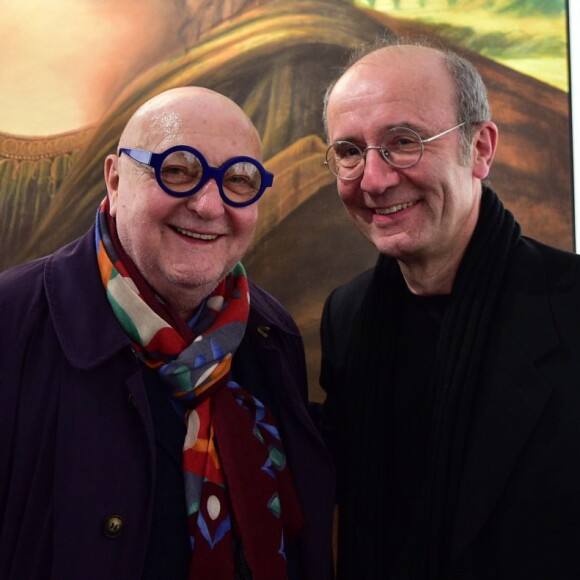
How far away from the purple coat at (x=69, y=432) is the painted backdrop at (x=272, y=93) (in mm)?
1080

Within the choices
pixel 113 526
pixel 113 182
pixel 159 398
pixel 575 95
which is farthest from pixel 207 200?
pixel 575 95

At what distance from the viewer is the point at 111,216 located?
155cm

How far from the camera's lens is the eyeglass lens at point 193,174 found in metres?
1.41

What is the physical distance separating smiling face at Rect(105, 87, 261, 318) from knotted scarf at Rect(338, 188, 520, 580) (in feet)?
2.07

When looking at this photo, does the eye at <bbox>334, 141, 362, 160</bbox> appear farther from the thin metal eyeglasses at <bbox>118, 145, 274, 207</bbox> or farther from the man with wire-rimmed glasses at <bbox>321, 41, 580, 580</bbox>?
the thin metal eyeglasses at <bbox>118, 145, 274, 207</bbox>

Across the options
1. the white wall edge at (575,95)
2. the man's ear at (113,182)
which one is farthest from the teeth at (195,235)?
the white wall edge at (575,95)

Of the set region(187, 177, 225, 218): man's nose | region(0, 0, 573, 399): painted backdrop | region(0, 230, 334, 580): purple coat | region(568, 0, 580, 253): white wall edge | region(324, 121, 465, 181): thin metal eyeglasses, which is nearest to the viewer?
region(0, 230, 334, 580): purple coat

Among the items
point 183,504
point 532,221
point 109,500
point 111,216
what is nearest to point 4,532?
point 109,500

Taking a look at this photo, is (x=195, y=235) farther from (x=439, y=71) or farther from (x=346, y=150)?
(x=439, y=71)

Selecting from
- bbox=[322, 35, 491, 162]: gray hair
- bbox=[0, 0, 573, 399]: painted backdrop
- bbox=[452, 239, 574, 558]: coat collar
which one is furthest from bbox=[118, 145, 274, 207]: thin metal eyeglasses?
bbox=[0, 0, 573, 399]: painted backdrop

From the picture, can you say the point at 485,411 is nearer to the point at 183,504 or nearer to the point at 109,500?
the point at 183,504

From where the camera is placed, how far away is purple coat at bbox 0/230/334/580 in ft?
3.95

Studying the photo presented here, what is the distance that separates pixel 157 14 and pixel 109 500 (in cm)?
201

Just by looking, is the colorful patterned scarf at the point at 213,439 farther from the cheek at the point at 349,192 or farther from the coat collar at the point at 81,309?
the cheek at the point at 349,192
